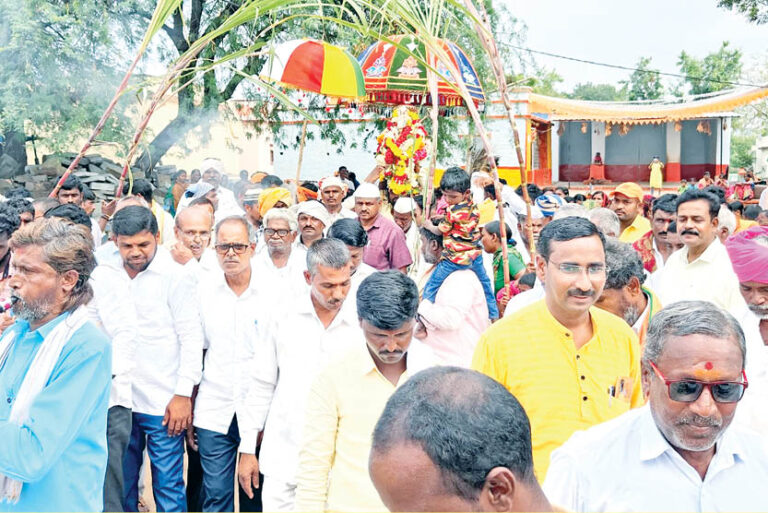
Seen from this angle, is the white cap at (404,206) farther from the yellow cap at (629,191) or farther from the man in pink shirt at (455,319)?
the man in pink shirt at (455,319)

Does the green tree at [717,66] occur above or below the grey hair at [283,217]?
above

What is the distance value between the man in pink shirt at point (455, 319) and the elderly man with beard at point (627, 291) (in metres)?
0.84

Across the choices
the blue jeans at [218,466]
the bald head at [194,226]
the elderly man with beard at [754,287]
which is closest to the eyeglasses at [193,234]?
the bald head at [194,226]

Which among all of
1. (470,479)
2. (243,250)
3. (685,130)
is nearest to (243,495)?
(243,250)

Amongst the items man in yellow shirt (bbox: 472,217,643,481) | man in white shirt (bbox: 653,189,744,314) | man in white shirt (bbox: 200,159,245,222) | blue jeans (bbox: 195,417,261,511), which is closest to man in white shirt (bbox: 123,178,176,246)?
man in white shirt (bbox: 200,159,245,222)

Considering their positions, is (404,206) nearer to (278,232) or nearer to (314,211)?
(314,211)

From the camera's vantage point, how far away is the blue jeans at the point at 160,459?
4.15 m

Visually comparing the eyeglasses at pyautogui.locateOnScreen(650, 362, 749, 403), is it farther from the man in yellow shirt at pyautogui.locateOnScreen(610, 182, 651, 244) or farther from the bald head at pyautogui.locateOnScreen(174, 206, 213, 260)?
the man in yellow shirt at pyautogui.locateOnScreen(610, 182, 651, 244)

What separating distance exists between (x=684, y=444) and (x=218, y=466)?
279 centimetres

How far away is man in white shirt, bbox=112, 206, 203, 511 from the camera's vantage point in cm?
404

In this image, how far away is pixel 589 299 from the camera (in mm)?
2656

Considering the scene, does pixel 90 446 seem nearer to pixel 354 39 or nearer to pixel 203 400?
pixel 203 400

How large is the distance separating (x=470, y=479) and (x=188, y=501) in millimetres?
3607

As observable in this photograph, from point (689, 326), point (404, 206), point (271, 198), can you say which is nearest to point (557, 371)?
point (689, 326)
